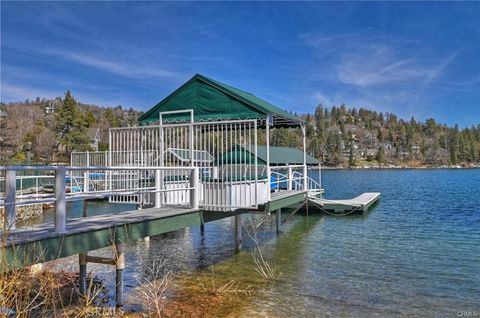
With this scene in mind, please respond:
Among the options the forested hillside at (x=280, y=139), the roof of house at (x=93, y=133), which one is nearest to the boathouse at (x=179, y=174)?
the forested hillside at (x=280, y=139)

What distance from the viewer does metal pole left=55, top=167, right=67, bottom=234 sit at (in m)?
5.77

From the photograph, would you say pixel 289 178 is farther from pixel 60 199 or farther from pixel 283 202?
pixel 60 199

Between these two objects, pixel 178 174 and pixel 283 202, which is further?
pixel 283 202

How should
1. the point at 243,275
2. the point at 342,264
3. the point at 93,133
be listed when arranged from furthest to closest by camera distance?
the point at 93,133
the point at 342,264
the point at 243,275

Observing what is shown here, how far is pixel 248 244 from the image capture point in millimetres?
15492

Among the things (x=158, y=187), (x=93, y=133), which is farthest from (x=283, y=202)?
(x=93, y=133)

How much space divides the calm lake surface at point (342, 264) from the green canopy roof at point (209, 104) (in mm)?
4440

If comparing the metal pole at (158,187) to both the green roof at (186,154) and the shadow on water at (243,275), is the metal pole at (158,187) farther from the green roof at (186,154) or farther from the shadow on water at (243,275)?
the shadow on water at (243,275)

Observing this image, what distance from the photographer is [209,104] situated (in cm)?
1127

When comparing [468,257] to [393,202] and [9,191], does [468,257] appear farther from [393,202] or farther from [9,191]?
[393,202]

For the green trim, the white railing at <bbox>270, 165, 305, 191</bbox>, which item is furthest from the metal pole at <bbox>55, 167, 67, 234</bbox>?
the white railing at <bbox>270, 165, 305, 191</bbox>

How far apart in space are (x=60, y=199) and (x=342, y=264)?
9211mm

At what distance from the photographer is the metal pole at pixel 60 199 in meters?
5.77

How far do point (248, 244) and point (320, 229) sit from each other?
215 inches
